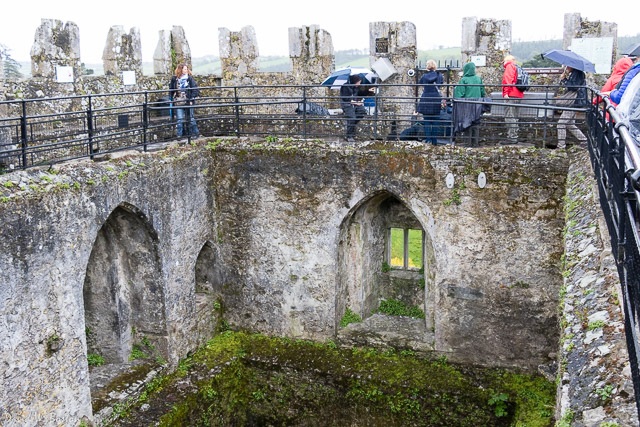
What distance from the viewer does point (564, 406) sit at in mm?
4082

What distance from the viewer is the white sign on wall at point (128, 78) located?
46.5 feet

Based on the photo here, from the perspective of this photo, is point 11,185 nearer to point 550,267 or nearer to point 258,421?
point 258,421

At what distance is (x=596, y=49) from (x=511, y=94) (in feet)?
7.16

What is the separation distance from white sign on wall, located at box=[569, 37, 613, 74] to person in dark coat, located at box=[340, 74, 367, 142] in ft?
13.4

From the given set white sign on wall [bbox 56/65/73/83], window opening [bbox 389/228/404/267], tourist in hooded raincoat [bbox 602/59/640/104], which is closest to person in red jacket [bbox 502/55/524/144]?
tourist in hooded raincoat [bbox 602/59/640/104]

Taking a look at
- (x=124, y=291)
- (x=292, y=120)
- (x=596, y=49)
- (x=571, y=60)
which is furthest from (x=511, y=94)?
(x=124, y=291)

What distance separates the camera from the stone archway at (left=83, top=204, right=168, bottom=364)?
1137 centimetres

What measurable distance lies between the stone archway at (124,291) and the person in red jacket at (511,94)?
6.32 metres

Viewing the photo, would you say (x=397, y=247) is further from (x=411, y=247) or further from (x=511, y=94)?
(x=511, y=94)

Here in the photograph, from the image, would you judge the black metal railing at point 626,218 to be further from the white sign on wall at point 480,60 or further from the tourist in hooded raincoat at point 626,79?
the white sign on wall at point 480,60

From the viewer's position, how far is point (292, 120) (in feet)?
44.6

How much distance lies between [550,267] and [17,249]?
8006 mm

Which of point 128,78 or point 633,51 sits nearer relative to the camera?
point 633,51

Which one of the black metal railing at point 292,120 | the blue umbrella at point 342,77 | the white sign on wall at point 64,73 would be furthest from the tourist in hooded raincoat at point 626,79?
the white sign on wall at point 64,73
